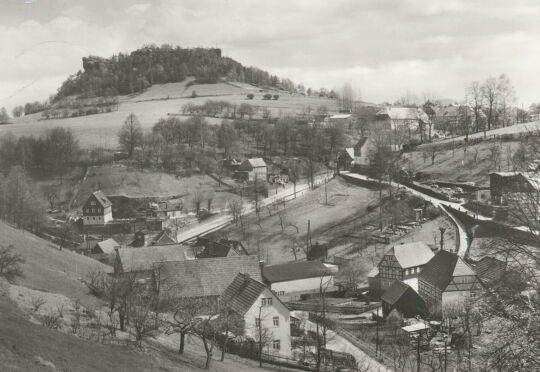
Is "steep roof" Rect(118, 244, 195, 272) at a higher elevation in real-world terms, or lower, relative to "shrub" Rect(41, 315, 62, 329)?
lower

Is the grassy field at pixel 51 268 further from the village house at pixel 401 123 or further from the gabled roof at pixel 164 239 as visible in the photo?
the village house at pixel 401 123

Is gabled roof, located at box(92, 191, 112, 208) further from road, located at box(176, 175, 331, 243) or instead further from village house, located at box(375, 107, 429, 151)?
village house, located at box(375, 107, 429, 151)

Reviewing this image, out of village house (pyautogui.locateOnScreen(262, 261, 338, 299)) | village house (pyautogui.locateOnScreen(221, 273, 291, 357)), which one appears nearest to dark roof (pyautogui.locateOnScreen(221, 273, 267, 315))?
A: village house (pyautogui.locateOnScreen(221, 273, 291, 357))

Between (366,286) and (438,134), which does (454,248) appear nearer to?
(366,286)

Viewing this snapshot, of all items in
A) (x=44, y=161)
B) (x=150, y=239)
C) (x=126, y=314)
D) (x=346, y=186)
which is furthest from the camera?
(x=44, y=161)

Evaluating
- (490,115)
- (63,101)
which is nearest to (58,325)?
(490,115)

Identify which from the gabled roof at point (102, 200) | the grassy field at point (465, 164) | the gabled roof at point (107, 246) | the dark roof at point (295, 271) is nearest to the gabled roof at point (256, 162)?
the gabled roof at point (102, 200)
